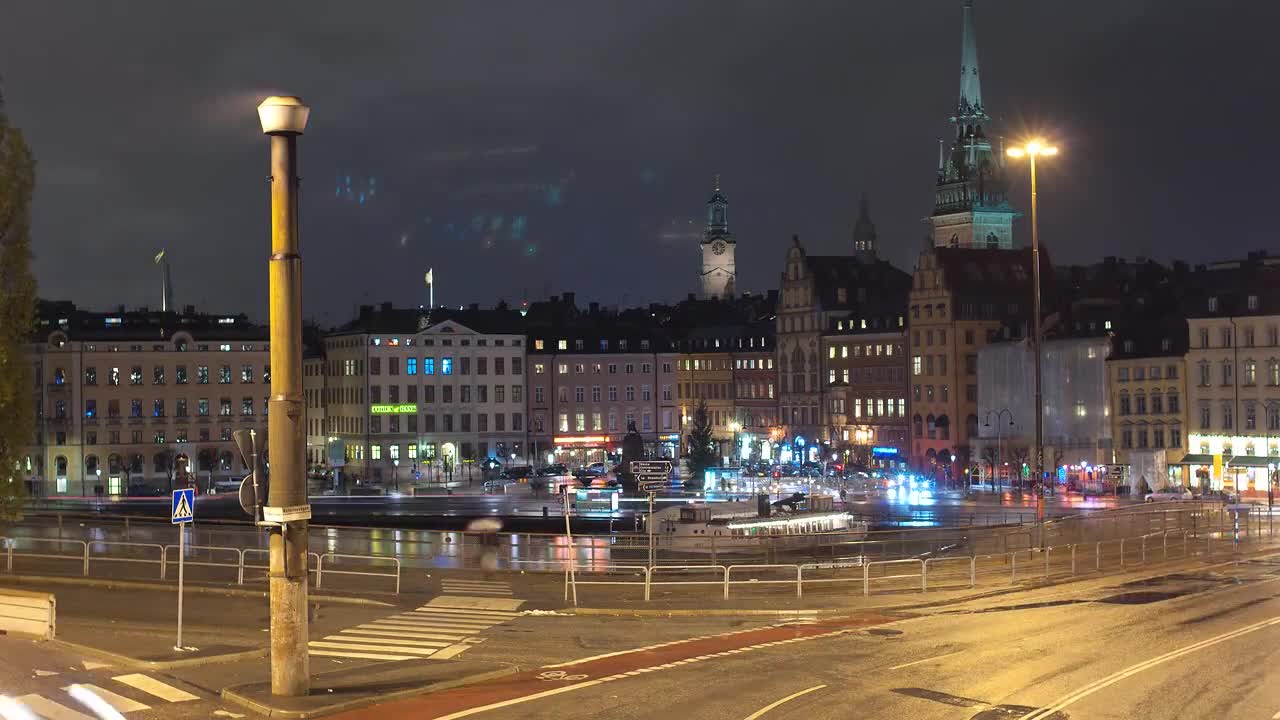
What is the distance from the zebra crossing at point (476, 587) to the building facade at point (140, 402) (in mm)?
69611

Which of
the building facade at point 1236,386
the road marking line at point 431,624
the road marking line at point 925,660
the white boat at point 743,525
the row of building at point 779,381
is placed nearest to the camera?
the road marking line at point 925,660

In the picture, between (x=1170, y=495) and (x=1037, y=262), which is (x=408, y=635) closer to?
(x=1037, y=262)

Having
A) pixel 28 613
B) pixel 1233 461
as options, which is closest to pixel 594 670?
pixel 28 613

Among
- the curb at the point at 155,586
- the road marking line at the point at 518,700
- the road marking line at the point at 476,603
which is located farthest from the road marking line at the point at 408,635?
the road marking line at the point at 518,700

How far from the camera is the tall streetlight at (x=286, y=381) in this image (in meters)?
17.9

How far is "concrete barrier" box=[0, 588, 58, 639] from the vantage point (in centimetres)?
2395

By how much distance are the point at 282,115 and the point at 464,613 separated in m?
13.4

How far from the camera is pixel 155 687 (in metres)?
20.4

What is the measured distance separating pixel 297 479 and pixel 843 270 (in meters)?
115

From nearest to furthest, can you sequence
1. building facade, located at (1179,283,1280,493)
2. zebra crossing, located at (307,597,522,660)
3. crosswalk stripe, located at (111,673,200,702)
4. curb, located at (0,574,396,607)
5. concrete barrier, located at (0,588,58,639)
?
crosswalk stripe, located at (111,673,200,702)
zebra crossing, located at (307,597,522,660)
concrete barrier, located at (0,588,58,639)
curb, located at (0,574,396,607)
building facade, located at (1179,283,1280,493)

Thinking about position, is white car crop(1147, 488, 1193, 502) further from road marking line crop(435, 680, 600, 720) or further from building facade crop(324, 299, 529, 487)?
road marking line crop(435, 680, 600, 720)

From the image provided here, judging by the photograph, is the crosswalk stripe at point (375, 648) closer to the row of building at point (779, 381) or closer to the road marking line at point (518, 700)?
the road marking line at point (518, 700)

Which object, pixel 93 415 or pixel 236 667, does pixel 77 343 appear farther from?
pixel 236 667

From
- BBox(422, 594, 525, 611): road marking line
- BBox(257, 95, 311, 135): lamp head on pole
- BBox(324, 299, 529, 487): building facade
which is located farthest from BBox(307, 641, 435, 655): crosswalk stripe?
BBox(324, 299, 529, 487): building facade
